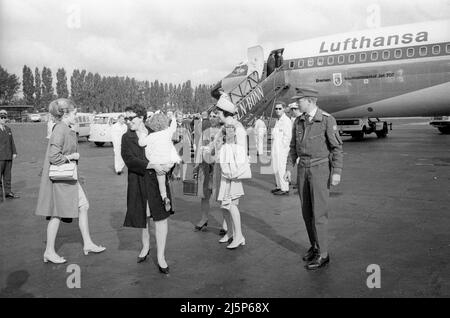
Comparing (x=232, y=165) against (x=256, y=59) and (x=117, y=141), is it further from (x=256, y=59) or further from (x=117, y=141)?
(x=256, y=59)

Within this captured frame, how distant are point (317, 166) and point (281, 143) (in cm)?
491

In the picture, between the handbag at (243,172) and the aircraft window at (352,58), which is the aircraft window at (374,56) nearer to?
the aircraft window at (352,58)

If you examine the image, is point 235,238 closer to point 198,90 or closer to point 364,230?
point 364,230

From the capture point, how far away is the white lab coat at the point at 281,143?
9797 mm

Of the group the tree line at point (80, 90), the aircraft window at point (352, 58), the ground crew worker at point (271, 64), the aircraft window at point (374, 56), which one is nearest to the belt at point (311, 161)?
the aircraft window at point (374, 56)

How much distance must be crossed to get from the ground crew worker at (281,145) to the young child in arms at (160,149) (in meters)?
4.99

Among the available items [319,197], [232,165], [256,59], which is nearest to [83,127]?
[256,59]

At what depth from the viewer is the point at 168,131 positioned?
5184 millimetres

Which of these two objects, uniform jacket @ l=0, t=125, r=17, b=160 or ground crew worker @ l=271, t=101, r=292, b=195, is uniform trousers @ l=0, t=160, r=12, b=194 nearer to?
uniform jacket @ l=0, t=125, r=17, b=160

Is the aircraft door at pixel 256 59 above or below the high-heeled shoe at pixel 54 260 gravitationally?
above

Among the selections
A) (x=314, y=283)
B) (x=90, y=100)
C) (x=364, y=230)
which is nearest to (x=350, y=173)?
(x=364, y=230)

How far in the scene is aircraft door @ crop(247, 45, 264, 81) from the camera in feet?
76.4

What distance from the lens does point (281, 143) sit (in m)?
10.0

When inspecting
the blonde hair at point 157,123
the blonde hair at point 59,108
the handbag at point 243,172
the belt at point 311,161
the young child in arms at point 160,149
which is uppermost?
the blonde hair at point 59,108
